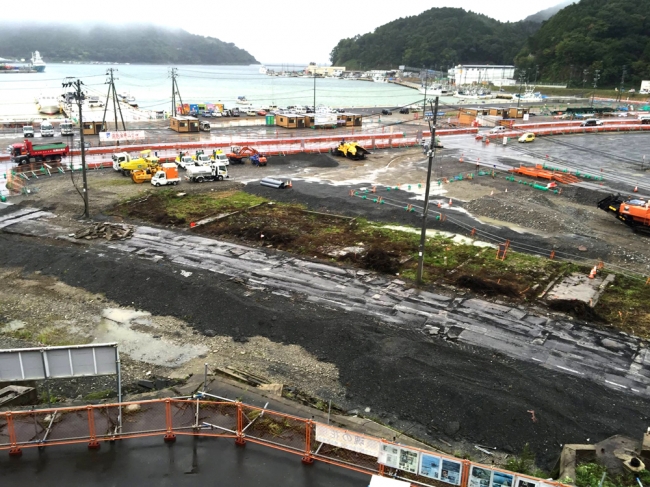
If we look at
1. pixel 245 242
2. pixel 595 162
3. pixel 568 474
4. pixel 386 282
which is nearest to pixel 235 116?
pixel 595 162

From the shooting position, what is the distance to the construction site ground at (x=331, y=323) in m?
15.4

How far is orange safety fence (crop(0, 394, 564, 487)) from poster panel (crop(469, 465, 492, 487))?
0.08 feet

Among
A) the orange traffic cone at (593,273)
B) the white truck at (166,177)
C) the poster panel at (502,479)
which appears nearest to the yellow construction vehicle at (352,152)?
the white truck at (166,177)

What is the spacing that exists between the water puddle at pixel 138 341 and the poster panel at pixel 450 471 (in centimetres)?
1089

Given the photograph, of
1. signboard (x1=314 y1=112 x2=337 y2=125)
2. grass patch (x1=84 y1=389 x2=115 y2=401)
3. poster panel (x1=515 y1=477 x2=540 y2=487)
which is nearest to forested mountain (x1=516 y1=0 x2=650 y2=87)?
signboard (x1=314 y1=112 x2=337 y2=125)

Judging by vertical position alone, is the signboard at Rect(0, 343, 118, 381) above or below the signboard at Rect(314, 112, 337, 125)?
below

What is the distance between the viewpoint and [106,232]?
30906 millimetres

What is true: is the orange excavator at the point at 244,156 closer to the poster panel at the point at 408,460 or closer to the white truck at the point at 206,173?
the white truck at the point at 206,173

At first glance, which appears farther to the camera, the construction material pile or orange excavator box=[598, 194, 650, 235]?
orange excavator box=[598, 194, 650, 235]

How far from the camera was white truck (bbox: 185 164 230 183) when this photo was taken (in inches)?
1729

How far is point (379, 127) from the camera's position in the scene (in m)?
84.6

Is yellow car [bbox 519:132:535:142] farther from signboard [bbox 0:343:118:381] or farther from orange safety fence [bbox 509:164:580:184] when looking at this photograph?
signboard [bbox 0:343:118:381]

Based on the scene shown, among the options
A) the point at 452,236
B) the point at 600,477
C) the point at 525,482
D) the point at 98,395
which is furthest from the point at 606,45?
the point at 98,395

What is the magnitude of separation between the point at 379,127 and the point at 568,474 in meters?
77.4
